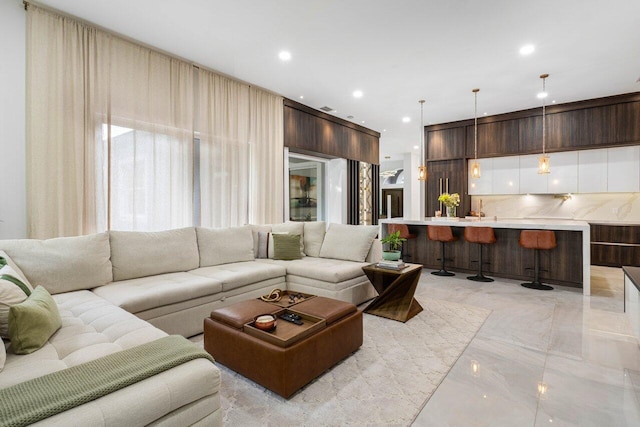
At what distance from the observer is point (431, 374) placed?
2.26 meters

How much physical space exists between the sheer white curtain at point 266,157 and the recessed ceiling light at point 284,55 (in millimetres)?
1093

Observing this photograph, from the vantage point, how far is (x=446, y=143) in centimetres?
734

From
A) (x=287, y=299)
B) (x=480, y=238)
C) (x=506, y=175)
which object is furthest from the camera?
(x=506, y=175)

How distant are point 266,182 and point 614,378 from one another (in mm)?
4484

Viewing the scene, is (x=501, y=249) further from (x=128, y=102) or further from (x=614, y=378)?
(x=128, y=102)

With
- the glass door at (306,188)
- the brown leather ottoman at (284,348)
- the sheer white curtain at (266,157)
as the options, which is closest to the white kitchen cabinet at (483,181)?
the glass door at (306,188)

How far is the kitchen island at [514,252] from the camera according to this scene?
4.45 meters

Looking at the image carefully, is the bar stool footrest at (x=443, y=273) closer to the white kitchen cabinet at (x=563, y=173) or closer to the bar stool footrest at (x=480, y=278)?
the bar stool footrest at (x=480, y=278)

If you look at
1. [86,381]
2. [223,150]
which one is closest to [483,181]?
[223,150]

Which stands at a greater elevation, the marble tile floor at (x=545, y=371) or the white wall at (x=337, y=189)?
the white wall at (x=337, y=189)

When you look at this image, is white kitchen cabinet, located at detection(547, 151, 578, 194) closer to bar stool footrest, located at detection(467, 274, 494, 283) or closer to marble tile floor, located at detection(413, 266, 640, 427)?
bar stool footrest, located at detection(467, 274, 494, 283)

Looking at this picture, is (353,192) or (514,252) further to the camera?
(353,192)

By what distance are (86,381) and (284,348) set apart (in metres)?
1.01

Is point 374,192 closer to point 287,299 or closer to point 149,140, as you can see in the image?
point 149,140
